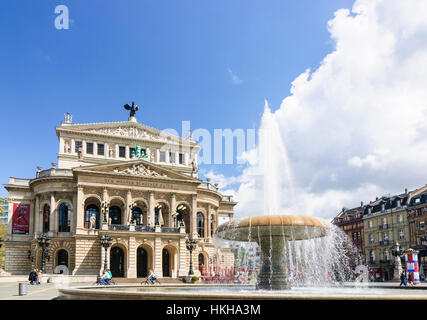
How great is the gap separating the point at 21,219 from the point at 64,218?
659cm

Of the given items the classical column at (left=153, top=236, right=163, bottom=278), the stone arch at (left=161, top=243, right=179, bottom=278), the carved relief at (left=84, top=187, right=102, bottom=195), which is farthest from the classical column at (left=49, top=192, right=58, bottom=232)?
the stone arch at (left=161, top=243, right=179, bottom=278)

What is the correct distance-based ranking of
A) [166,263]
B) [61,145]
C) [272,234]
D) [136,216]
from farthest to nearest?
[61,145], [136,216], [166,263], [272,234]

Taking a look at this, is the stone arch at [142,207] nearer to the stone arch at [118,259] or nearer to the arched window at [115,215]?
the arched window at [115,215]

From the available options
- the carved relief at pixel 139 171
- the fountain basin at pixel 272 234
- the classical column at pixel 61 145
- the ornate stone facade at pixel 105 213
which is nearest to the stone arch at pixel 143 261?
the ornate stone facade at pixel 105 213

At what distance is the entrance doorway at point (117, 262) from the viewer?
49.2m

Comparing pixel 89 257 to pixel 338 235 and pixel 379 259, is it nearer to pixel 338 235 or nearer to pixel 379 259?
pixel 338 235

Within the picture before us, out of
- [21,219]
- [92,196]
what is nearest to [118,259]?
[92,196]

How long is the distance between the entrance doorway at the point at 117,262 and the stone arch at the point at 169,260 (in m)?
4.57

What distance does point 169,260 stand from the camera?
52094 mm

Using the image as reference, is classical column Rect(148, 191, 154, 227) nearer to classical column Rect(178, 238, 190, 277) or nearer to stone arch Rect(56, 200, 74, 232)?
classical column Rect(178, 238, 190, 277)

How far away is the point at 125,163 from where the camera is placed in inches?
2025

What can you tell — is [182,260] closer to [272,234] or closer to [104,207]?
[104,207]

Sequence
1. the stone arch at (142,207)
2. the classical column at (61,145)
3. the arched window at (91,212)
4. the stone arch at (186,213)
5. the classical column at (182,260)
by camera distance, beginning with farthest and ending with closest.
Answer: the classical column at (61,145) → the stone arch at (186,213) → the stone arch at (142,207) → the arched window at (91,212) → the classical column at (182,260)

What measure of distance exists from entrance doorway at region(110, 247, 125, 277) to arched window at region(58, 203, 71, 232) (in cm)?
605
